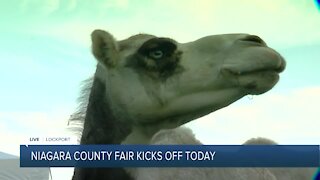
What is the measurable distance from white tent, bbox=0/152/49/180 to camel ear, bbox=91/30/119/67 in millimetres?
639

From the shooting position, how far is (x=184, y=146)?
268 cm

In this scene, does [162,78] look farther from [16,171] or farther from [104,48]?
[16,171]

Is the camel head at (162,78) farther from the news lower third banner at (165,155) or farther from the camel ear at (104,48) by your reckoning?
the news lower third banner at (165,155)

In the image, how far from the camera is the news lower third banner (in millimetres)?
1853

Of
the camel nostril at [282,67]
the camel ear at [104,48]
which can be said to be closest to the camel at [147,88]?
the camel ear at [104,48]

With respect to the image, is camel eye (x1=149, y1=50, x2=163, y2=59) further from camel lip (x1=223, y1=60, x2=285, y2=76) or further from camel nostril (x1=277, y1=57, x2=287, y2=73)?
camel nostril (x1=277, y1=57, x2=287, y2=73)

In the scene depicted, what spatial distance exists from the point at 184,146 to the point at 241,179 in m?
0.82

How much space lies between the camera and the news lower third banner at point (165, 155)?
185 cm

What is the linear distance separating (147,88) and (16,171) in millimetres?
906

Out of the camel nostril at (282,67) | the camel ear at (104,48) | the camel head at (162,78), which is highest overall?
the camel ear at (104,48)

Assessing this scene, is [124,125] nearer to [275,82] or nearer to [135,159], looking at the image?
[135,159]

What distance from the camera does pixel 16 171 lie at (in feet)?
8.02

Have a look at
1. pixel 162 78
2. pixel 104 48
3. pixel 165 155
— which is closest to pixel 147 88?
pixel 162 78

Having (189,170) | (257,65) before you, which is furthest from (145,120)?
(189,170)
